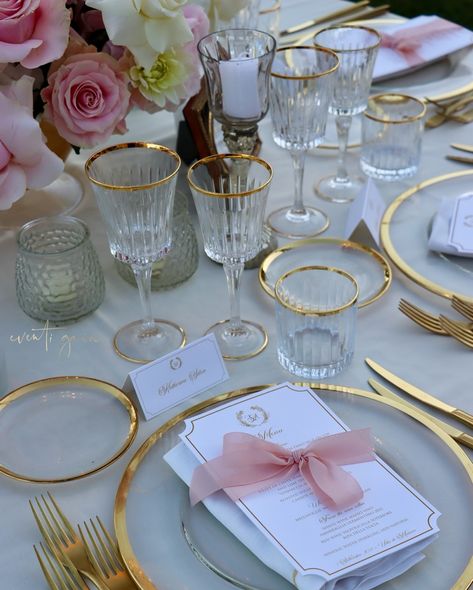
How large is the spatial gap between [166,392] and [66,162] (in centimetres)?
58

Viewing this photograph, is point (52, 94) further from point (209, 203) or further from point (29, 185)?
point (209, 203)

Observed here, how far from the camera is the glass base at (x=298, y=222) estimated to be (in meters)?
1.19

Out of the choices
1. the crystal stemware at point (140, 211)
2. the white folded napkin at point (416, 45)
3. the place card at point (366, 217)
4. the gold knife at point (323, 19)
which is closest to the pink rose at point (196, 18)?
the crystal stemware at point (140, 211)

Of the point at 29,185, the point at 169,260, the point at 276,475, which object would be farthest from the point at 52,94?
the point at 276,475

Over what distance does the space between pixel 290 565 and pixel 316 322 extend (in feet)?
0.98

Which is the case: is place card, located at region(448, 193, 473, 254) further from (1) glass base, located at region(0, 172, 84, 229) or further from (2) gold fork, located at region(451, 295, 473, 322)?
(1) glass base, located at region(0, 172, 84, 229)

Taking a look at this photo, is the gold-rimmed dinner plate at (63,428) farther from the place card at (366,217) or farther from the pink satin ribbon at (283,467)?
the place card at (366,217)

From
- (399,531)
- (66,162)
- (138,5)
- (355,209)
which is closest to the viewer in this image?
(399,531)

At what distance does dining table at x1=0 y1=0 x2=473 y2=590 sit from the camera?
2.59ft

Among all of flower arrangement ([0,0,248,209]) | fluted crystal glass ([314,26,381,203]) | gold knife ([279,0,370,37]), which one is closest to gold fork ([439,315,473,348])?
fluted crystal glass ([314,26,381,203])

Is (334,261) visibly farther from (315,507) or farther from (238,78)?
(315,507)

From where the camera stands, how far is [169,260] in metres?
1.07

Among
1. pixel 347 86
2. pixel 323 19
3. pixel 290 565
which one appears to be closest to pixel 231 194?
pixel 290 565

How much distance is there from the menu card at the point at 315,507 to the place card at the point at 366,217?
37cm
